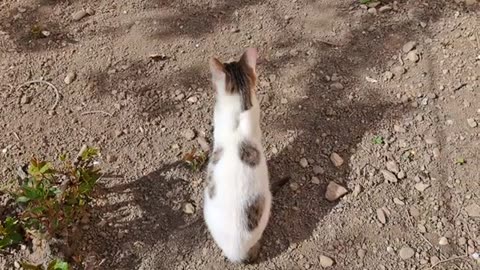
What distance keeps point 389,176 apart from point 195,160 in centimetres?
129

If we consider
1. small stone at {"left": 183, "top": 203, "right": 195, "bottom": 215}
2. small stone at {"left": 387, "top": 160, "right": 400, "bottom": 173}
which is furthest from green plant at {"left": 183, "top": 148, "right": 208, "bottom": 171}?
small stone at {"left": 387, "top": 160, "right": 400, "bottom": 173}

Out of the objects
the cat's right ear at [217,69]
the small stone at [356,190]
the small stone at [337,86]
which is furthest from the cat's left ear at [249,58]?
the small stone at [356,190]

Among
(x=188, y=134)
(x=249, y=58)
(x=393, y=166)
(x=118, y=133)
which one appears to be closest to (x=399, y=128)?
(x=393, y=166)

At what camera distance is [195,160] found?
372 centimetres

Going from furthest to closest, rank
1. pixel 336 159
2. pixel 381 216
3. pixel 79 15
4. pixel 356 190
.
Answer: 1. pixel 79 15
2. pixel 336 159
3. pixel 356 190
4. pixel 381 216

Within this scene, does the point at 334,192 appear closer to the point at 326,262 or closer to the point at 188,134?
the point at 326,262

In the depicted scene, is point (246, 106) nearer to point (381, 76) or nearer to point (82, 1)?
point (381, 76)

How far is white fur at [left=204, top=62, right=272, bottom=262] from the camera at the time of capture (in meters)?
3.07

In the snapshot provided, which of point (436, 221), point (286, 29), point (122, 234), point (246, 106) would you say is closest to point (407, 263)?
point (436, 221)

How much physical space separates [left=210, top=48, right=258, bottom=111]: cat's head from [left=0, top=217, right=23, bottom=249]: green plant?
1471 millimetres

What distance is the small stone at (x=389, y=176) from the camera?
3684mm

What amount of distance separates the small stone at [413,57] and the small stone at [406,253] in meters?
1.51

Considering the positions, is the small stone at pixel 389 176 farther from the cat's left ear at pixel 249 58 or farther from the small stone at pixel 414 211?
the cat's left ear at pixel 249 58

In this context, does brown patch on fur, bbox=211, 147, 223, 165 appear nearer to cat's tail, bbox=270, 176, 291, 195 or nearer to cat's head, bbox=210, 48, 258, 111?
cat's head, bbox=210, 48, 258, 111
